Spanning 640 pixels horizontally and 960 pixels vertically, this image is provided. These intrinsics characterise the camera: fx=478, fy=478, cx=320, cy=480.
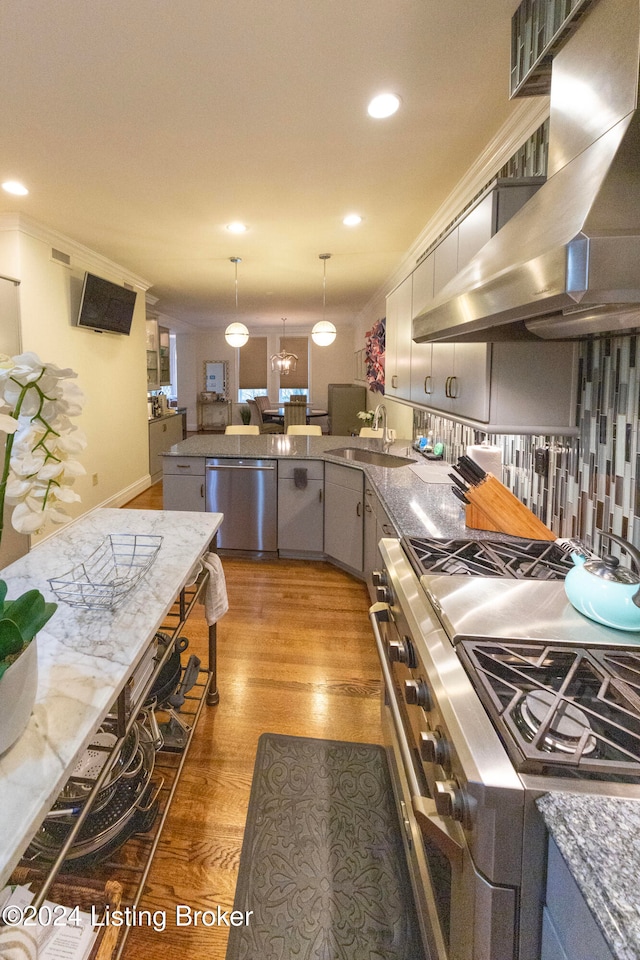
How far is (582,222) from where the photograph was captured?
735mm

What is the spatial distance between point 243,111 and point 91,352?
128 inches

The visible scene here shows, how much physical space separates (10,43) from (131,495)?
4442mm

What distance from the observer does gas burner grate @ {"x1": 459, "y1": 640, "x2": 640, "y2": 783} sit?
656 millimetres

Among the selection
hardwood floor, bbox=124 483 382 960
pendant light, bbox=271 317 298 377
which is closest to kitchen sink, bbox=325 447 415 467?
hardwood floor, bbox=124 483 382 960

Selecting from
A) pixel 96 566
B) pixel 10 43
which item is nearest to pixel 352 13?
pixel 10 43

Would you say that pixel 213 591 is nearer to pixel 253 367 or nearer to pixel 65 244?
pixel 65 244

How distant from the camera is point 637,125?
859mm

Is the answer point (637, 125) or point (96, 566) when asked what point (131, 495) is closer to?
point (96, 566)

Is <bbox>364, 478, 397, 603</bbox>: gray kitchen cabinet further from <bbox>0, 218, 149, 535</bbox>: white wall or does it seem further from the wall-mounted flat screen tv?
the wall-mounted flat screen tv

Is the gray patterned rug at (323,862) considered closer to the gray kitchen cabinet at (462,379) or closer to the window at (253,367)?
the gray kitchen cabinet at (462,379)

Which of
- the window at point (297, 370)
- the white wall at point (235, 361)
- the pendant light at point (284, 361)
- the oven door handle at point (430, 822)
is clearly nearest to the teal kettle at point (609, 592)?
the oven door handle at point (430, 822)

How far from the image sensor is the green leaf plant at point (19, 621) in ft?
2.18

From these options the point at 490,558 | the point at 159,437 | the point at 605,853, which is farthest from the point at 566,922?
the point at 159,437

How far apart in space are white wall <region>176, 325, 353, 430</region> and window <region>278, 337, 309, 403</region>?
111 mm
